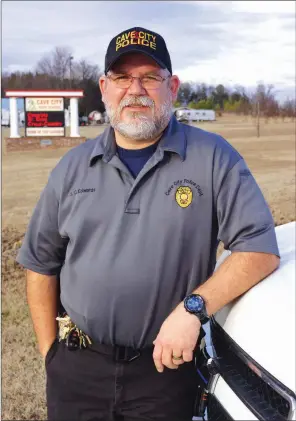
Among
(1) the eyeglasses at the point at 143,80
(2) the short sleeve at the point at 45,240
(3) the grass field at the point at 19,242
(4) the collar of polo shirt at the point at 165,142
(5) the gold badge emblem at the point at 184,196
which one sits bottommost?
(3) the grass field at the point at 19,242

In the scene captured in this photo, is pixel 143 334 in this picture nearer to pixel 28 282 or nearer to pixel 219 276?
pixel 219 276

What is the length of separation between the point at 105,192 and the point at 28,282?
0.59 metres

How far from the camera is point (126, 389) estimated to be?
7.65 ft

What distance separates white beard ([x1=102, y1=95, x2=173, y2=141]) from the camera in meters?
2.30

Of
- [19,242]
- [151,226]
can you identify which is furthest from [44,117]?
[151,226]

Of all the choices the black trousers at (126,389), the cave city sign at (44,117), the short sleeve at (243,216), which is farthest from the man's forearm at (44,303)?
the cave city sign at (44,117)

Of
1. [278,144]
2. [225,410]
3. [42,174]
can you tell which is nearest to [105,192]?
[225,410]

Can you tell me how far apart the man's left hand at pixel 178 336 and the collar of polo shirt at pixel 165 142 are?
0.56 m

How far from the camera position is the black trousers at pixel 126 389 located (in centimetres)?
231

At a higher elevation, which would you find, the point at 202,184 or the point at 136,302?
the point at 202,184

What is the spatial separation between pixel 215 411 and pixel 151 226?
0.65 metres

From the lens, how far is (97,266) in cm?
224

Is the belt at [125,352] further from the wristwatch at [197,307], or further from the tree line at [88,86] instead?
the tree line at [88,86]

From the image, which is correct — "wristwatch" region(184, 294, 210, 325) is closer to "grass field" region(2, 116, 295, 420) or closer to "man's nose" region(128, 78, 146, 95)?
"man's nose" region(128, 78, 146, 95)
